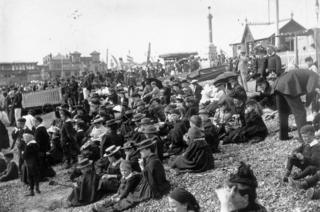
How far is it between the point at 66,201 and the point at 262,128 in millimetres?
4692

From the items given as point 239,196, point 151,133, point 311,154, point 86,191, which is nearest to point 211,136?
point 151,133

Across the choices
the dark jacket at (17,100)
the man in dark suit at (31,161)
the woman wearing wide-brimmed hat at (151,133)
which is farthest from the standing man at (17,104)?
the woman wearing wide-brimmed hat at (151,133)

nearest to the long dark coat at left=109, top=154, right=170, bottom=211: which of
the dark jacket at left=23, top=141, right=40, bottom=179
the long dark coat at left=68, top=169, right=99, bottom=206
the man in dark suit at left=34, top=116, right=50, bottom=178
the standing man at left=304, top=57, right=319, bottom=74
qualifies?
the long dark coat at left=68, top=169, right=99, bottom=206

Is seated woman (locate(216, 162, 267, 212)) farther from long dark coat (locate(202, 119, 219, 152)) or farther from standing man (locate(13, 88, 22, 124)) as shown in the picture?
standing man (locate(13, 88, 22, 124))

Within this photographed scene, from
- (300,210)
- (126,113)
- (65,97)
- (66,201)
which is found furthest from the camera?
(65,97)

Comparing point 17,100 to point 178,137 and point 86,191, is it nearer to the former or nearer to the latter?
point 178,137

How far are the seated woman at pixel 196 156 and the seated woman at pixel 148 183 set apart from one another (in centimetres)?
86

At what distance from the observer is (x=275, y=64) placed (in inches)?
575

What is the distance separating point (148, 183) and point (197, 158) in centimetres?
127

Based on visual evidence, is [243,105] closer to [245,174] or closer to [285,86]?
[285,86]

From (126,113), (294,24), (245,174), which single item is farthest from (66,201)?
(294,24)

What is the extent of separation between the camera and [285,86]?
30.6 ft

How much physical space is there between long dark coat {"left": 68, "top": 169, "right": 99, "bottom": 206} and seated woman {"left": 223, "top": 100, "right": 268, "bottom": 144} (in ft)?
11.6

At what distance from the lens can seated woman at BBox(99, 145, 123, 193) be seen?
9.54 meters
